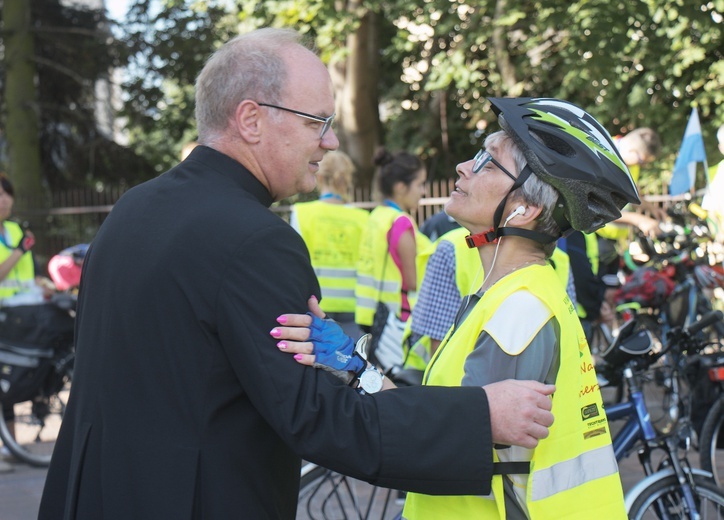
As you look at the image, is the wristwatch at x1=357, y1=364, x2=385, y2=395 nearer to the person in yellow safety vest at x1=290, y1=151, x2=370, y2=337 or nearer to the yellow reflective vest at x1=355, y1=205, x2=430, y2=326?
the yellow reflective vest at x1=355, y1=205, x2=430, y2=326

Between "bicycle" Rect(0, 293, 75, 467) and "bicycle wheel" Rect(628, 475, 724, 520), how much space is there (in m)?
4.28

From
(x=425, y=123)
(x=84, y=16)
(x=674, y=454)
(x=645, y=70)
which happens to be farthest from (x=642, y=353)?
(x=84, y=16)

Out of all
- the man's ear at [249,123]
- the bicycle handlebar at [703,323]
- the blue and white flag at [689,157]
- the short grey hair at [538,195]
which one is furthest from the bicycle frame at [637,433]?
the blue and white flag at [689,157]

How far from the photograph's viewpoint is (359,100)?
568 inches

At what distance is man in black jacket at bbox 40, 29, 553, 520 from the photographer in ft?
6.00

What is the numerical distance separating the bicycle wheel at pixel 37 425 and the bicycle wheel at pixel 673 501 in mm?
4361

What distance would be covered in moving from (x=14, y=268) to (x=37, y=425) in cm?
118

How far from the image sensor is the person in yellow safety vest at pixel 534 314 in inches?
80.2

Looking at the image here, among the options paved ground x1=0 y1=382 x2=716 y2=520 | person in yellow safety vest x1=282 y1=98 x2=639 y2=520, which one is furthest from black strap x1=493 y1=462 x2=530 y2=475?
paved ground x1=0 y1=382 x2=716 y2=520

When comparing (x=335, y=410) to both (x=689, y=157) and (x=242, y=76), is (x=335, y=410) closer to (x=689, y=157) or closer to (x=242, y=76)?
(x=242, y=76)

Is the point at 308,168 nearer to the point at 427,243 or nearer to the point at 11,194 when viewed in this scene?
the point at 427,243

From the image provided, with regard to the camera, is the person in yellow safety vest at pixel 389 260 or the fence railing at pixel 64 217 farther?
the fence railing at pixel 64 217

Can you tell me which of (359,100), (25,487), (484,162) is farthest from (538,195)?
(359,100)

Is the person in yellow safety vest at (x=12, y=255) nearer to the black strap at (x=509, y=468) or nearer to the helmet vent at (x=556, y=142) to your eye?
the helmet vent at (x=556, y=142)
